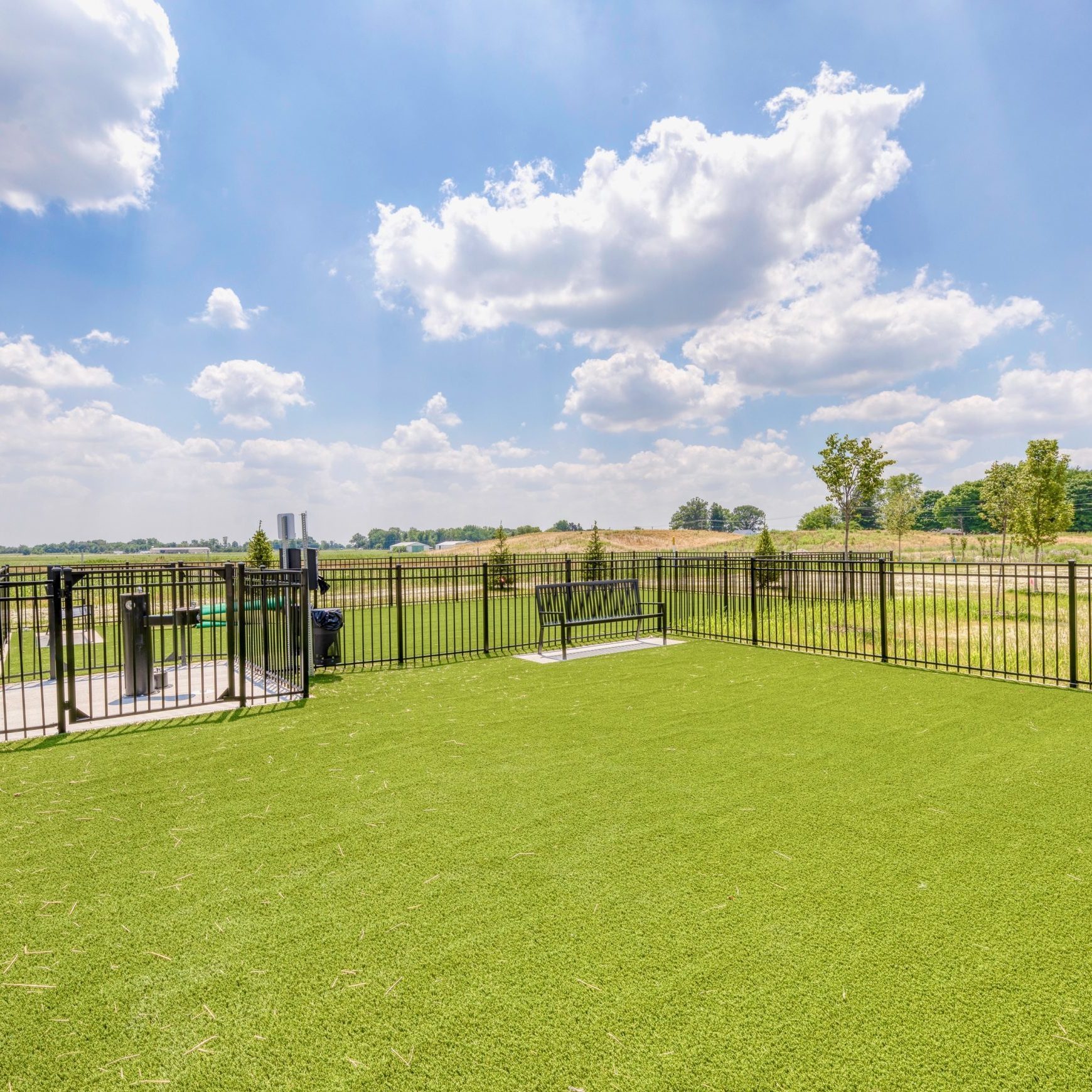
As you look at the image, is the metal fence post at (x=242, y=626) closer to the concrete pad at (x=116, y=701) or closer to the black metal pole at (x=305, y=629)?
the concrete pad at (x=116, y=701)

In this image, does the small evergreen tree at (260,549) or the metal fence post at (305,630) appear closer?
the metal fence post at (305,630)

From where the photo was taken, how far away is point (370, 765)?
16.8ft

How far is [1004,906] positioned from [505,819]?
2.65 metres

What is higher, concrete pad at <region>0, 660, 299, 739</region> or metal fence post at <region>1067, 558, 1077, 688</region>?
metal fence post at <region>1067, 558, 1077, 688</region>

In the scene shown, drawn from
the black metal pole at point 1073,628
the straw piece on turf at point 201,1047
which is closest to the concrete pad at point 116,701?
the straw piece on turf at point 201,1047

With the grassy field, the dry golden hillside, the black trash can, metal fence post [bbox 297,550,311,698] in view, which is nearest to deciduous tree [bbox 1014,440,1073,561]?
the grassy field

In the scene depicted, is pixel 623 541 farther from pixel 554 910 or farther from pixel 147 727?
pixel 554 910

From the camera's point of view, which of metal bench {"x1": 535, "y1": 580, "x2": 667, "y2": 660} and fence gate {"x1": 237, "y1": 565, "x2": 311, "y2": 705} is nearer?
fence gate {"x1": 237, "y1": 565, "x2": 311, "y2": 705}

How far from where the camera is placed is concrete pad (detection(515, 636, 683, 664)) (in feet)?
32.5

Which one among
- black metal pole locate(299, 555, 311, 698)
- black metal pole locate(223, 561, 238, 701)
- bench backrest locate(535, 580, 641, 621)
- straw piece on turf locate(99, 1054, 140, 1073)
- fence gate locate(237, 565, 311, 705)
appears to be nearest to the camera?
straw piece on turf locate(99, 1054, 140, 1073)

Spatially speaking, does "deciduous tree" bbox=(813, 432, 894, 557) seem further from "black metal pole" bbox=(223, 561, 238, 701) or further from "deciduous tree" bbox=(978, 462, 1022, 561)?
"black metal pole" bbox=(223, 561, 238, 701)

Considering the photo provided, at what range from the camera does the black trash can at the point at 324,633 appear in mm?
9227

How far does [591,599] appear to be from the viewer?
10766 millimetres

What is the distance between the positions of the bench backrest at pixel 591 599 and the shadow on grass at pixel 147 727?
4.23 m
